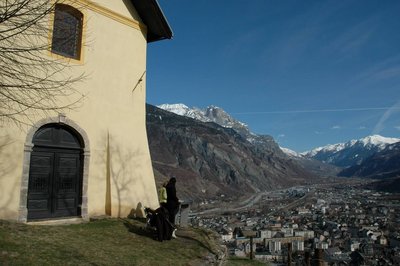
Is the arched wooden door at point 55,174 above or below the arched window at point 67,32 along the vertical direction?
below

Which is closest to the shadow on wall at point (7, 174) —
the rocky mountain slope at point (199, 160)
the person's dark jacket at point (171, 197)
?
the person's dark jacket at point (171, 197)

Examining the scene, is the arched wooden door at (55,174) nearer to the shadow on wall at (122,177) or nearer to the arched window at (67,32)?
the shadow on wall at (122,177)

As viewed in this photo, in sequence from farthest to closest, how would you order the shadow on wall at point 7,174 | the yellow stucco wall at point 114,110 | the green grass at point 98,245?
the yellow stucco wall at point 114,110 < the shadow on wall at point 7,174 < the green grass at point 98,245

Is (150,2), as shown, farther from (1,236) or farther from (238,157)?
(238,157)

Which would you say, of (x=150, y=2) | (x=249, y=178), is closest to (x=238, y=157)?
(x=249, y=178)

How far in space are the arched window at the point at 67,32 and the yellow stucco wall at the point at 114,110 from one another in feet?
0.81

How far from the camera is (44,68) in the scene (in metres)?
12.2

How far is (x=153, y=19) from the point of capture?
50.8ft

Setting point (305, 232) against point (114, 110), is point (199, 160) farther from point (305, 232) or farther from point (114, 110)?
point (114, 110)

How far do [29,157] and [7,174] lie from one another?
30.6 inches

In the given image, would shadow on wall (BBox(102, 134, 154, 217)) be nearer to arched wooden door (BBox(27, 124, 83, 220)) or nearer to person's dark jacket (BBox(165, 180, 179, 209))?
arched wooden door (BBox(27, 124, 83, 220))

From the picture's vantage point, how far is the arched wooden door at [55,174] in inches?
476

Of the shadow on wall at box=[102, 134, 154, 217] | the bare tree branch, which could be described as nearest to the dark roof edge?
the bare tree branch

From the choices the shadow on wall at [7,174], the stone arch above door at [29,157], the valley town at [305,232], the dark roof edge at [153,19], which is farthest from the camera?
the valley town at [305,232]
